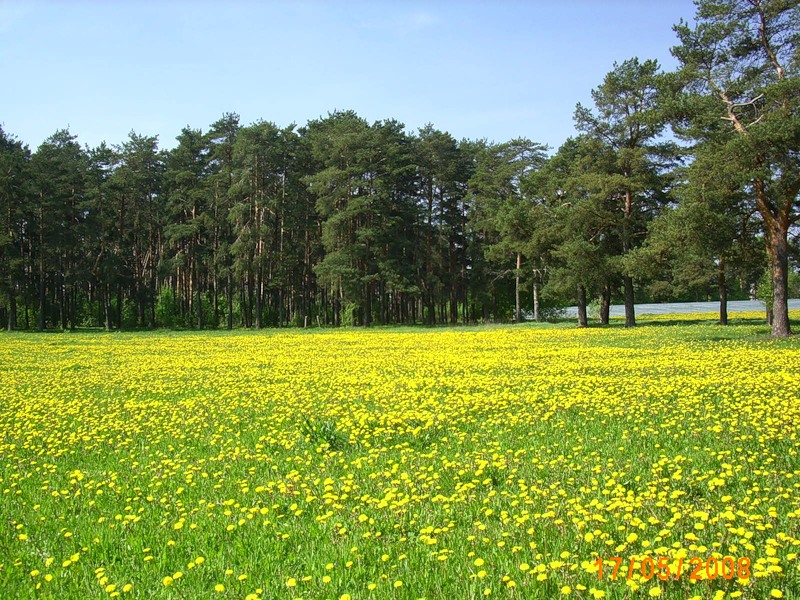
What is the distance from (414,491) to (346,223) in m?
49.7

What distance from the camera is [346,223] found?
179ft

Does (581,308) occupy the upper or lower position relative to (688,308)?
upper

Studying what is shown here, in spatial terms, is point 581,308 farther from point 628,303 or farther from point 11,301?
point 11,301

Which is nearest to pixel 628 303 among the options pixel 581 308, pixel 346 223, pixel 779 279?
pixel 581 308

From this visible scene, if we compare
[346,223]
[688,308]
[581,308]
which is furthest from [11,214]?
[688,308]

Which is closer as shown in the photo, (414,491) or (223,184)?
(414,491)

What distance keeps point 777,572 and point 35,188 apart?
63.4 metres

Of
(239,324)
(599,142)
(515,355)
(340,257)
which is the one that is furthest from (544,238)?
(239,324)

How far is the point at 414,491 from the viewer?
5.96 m
